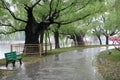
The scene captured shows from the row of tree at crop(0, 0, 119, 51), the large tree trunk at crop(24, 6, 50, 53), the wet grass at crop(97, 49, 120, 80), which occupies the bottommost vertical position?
the wet grass at crop(97, 49, 120, 80)

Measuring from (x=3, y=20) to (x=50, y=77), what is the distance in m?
16.2

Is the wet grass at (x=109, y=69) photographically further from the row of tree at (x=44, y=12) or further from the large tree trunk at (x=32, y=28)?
the large tree trunk at (x=32, y=28)

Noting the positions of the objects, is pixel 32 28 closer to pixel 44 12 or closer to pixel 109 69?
pixel 44 12

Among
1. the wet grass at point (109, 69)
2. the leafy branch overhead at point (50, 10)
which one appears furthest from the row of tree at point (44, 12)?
the wet grass at point (109, 69)

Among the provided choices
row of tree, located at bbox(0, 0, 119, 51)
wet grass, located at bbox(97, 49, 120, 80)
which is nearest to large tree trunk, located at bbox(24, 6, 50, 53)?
row of tree, located at bbox(0, 0, 119, 51)

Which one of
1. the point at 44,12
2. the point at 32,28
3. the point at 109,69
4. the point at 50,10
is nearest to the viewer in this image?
the point at 109,69

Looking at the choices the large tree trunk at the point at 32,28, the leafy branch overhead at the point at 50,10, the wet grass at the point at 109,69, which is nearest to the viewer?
the wet grass at the point at 109,69

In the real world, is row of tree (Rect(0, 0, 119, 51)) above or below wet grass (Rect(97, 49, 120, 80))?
above

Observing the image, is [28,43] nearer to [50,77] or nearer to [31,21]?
[31,21]

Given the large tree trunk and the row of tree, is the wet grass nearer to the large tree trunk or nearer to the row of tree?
the row of tree

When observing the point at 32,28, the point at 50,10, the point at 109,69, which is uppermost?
the point at 50,10

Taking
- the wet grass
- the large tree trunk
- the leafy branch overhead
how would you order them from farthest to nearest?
the large tree trunk
the leafy branch overhead
the wet grass

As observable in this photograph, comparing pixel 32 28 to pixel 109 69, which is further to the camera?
pixel 32 28

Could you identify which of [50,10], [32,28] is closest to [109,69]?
[50,10]
